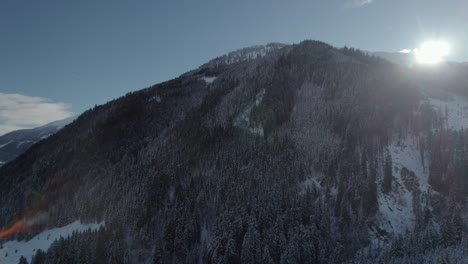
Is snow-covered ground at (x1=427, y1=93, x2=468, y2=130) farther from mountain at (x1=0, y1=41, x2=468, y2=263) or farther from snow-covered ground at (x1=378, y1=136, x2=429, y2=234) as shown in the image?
snow-covered ground at (x1=378, y1=136, x2=429, y2=234)

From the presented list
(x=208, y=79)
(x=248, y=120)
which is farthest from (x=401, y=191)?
(x=208, y=79)

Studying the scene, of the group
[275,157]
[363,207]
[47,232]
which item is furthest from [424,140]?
[47,232]

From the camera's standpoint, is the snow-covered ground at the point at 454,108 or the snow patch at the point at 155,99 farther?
the snow patch at the point at 155,99

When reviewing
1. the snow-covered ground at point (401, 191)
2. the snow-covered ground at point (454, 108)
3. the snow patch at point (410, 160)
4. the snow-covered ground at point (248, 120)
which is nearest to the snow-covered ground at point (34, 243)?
the snow-covered ground at point (248, 120)

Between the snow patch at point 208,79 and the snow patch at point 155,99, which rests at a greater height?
the snow patch at point 208,79

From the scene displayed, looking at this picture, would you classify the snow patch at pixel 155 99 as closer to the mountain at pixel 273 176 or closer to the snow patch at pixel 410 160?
the mountain at pixel 273 176

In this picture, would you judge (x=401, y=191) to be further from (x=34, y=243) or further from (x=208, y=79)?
(x=208, y=79)

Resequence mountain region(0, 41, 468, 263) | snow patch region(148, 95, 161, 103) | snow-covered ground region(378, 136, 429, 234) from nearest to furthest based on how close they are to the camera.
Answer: mountain region(0, 41, 468, 263) < snow-covered ground region(378, 136, 429, 234) < snow patch region(148, 95, 161, 103)

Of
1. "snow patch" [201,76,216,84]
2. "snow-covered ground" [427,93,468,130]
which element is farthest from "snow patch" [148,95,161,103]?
"snow-covered ground" [427,93,468,130]
